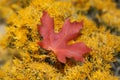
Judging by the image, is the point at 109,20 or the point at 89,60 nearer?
the point at 89,60

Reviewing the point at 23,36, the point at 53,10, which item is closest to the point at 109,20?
the point at 53,10

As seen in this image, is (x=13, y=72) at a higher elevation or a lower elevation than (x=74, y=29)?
lower

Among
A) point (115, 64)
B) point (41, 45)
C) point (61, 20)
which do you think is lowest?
point (115, 64)

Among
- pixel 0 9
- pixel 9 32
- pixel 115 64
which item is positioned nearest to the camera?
pixel 9 32

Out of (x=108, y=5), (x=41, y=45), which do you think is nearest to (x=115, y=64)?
(x=41, y=45)

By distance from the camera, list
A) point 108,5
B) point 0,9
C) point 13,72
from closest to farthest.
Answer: point 13,72 → point 108,5 → point 0,9

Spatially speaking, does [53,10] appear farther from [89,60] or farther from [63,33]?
[89,60]

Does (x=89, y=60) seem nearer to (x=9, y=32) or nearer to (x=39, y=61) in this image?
(x=39, y=61)
